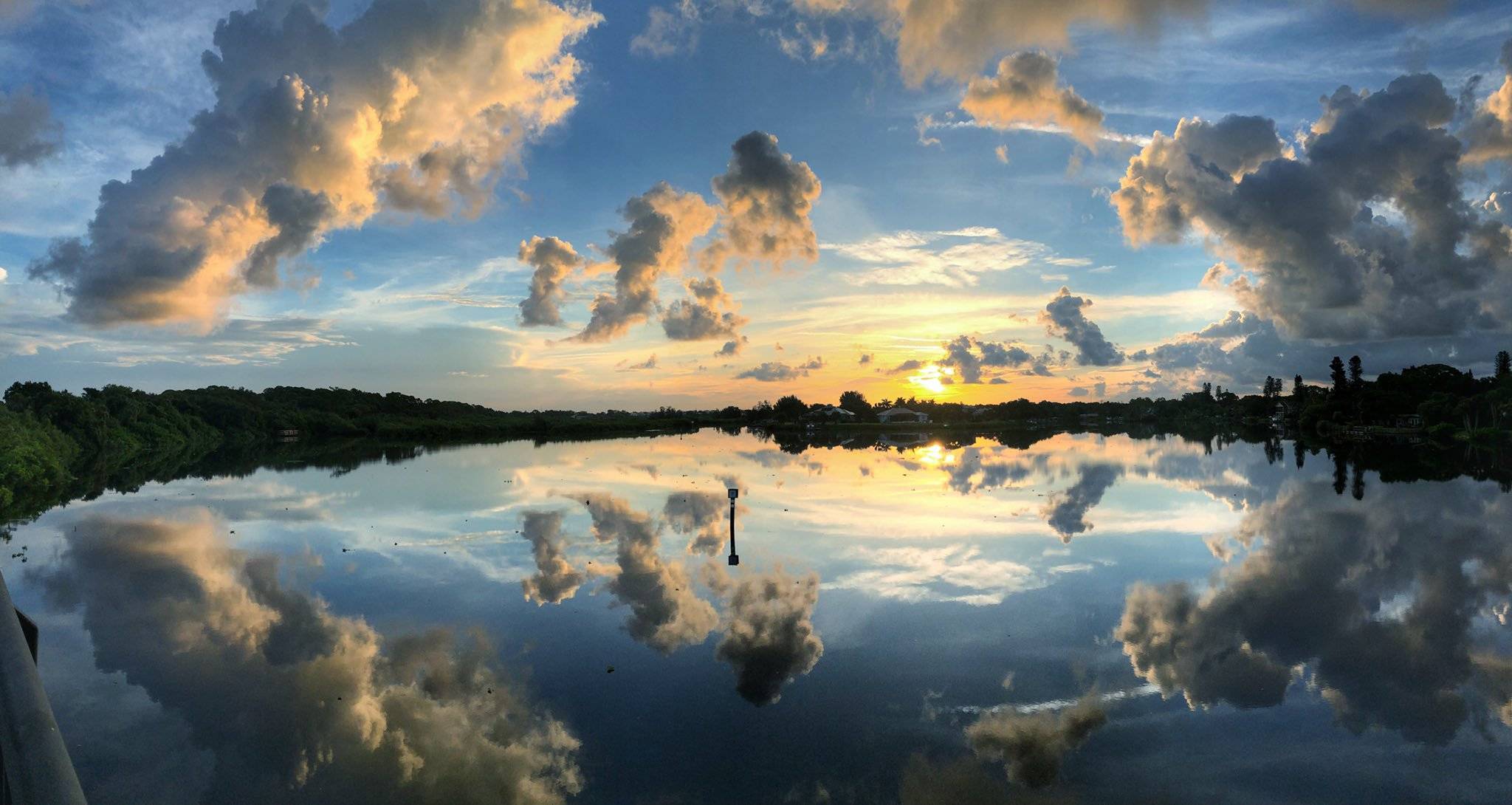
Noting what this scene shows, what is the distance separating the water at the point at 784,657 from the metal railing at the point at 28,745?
5.87 m

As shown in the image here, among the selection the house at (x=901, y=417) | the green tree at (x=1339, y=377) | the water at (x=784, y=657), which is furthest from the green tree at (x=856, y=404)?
the water at (x=784, y=657)

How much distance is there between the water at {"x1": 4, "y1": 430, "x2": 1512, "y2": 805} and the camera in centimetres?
820

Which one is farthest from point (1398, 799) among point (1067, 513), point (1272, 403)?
point (1272, 403)

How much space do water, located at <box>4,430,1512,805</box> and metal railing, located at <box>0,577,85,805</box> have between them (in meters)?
5.87

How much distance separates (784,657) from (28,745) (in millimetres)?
10142

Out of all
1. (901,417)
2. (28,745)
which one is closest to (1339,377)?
(901,417)

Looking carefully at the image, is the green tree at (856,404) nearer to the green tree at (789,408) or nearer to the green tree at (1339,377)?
the green tree at (789,408)

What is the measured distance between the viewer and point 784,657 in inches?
462

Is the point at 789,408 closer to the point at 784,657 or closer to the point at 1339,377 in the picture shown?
the point at 1339,377

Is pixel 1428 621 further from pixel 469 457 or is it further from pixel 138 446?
pixel 138 446

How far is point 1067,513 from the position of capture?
26.9m

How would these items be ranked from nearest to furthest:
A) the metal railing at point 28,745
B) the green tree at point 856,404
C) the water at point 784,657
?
the metal railing at point 28,745, the water at point 784,657, the green tree at point 856,404

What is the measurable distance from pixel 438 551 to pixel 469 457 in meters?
46.9

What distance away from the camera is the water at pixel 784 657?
820 cm
